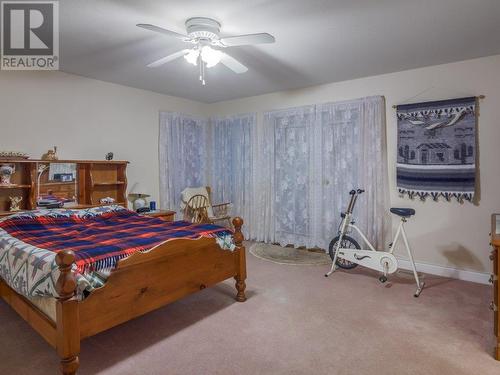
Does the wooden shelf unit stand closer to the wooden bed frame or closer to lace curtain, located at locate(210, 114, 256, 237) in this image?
the wooden bed frame

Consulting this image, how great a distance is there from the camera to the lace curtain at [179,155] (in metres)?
5.08

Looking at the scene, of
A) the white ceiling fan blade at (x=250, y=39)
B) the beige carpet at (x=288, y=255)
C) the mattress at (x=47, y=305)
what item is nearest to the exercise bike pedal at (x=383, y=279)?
the beige carpet at (x=288, y=255)

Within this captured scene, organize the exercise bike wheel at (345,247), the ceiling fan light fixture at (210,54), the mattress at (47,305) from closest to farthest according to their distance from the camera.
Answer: the mattress at (47,305), the ceiling fan light fixture at (210,54), the exercise bike wheel at (345,247)

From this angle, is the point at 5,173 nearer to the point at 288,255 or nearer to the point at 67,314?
the point at 67,314

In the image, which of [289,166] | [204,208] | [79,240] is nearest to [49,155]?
[79,240]

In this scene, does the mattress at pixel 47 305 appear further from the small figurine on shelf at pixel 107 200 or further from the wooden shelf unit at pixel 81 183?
the small figurine on shelf at pixel 107 200

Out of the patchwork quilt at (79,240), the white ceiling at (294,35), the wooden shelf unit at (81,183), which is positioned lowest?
the patchwork quilt at (79,240)

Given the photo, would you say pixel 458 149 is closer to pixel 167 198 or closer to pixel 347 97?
pixel 347 97

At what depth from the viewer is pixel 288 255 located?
179 inches

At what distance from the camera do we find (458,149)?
3.54m

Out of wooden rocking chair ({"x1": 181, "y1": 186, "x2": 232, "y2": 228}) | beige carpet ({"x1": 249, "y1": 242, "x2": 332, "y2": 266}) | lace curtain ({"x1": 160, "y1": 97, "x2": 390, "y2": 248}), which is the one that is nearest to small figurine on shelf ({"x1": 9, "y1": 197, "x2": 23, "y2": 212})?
lace curtain ({"x1": 160, "y1": 97, "x2": 390, "y2": 248})

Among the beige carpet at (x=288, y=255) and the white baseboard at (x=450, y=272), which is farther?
the beige carpet at (x=288, y=255)

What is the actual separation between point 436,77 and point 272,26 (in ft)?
7.30

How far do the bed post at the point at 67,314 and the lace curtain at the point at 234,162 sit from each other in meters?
3.72
